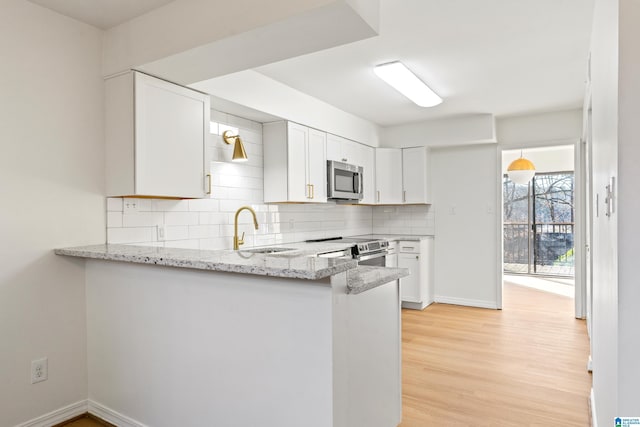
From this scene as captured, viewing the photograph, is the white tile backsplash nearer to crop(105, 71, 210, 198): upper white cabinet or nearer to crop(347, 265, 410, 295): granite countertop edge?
crop(105, 71, 210, 198): upper white cabinet

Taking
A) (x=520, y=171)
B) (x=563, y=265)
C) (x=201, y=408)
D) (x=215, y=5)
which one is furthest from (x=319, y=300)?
(x=563, y=265)

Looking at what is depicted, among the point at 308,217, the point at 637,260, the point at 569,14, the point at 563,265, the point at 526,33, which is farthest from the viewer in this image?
the point at 563,265

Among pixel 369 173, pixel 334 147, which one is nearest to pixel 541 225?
pixel 369 173

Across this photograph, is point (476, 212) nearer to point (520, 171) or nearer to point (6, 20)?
point (520, 171)

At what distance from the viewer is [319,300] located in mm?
1641

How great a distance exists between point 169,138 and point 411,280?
349 centimetres

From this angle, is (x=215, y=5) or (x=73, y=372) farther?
(x=73, y=372)

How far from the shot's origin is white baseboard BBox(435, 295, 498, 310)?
16.8 ft

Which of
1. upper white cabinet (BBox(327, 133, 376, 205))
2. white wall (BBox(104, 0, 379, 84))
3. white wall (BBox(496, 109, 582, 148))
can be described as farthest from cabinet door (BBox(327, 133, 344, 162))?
white wall (BBox(496, 109, 582, 148))

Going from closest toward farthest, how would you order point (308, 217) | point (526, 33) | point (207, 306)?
point (207, 306) → point (526, 33) → point (308, 217)

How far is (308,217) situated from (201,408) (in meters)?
2.80

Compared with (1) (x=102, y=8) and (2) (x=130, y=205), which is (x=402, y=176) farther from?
(1) (x=102, y=8)

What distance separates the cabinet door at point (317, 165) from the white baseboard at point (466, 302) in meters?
2.36

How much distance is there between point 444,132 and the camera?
509 cm
